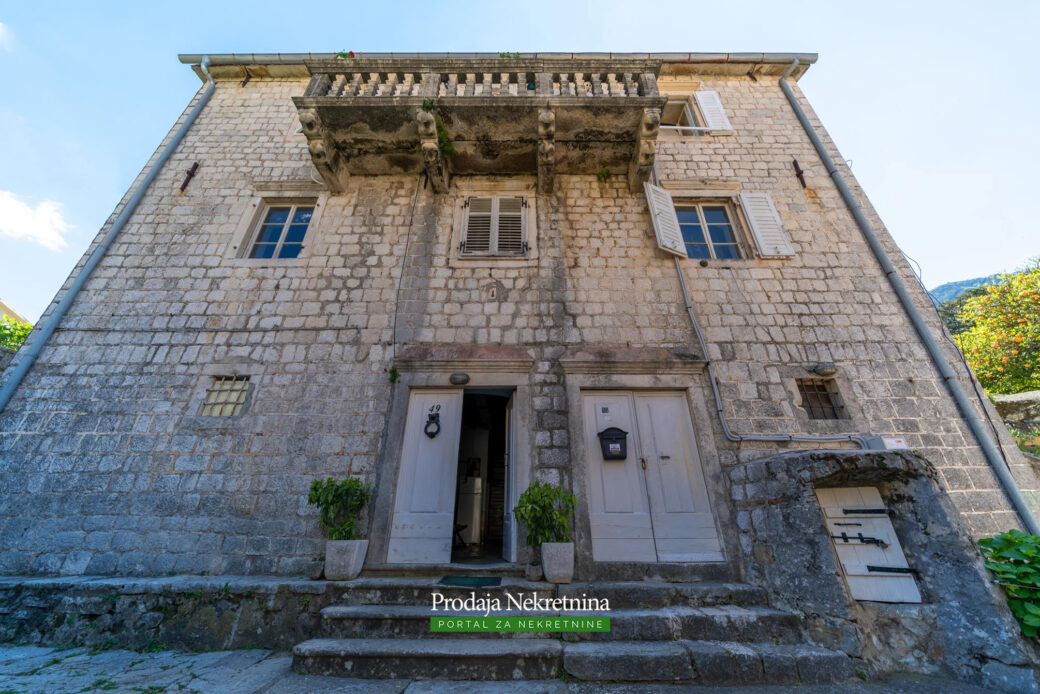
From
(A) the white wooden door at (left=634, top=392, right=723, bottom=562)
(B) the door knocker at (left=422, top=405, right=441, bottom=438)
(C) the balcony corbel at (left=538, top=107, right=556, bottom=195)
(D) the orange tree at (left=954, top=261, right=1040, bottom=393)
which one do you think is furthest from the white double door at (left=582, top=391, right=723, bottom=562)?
(D) the orange tree at (left=954, top=261, right=1040, bottom=393)

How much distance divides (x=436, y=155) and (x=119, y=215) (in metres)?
5.15

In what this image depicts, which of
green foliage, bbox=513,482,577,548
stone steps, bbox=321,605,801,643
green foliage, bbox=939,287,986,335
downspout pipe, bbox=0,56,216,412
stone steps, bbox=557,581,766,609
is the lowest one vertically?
stone steps, bbox=321,605,801,643

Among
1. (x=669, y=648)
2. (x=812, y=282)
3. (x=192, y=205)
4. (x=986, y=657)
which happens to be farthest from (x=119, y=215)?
(x=986, y=657)

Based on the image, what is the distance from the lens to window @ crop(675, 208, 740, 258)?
6062 millimetres

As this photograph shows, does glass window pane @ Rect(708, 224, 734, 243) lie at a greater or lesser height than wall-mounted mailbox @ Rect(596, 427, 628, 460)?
greater

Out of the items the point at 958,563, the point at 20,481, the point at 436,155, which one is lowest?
the point at 958,563

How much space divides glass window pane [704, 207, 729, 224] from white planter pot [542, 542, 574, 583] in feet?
18.4

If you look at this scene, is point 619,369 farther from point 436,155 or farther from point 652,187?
A: point 436,155

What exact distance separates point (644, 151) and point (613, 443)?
4.53 meters

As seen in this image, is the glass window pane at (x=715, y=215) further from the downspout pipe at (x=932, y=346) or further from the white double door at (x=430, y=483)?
the white double door at (x=430, y=483)

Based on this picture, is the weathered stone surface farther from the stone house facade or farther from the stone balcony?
the stone balcony

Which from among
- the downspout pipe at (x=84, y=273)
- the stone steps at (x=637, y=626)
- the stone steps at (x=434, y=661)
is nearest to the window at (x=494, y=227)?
the stone steps at (x=637, y=626)

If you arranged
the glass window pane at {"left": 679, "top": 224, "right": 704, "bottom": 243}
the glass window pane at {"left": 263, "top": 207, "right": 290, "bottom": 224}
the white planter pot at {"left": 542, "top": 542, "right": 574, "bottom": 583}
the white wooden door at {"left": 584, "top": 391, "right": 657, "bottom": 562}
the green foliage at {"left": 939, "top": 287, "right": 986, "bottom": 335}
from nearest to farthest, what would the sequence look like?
the white planter pot at {"left": 542, "top": 542, "right": 574, "bottom": 583}
the white wooden door at {"left": 584, "top": 391, "right": 657, "bottom": 562}
the glass window pane at {"left": 679, "top": 224, "right": 704, "bottom": 243}
the glass window pane at {"left": 263, "top": 207, "right": 290, "bottom": 224}
the green foliage at {"left": 939, "top": 287, "right": 986, "bottom": 335}

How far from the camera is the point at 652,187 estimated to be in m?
6.16
